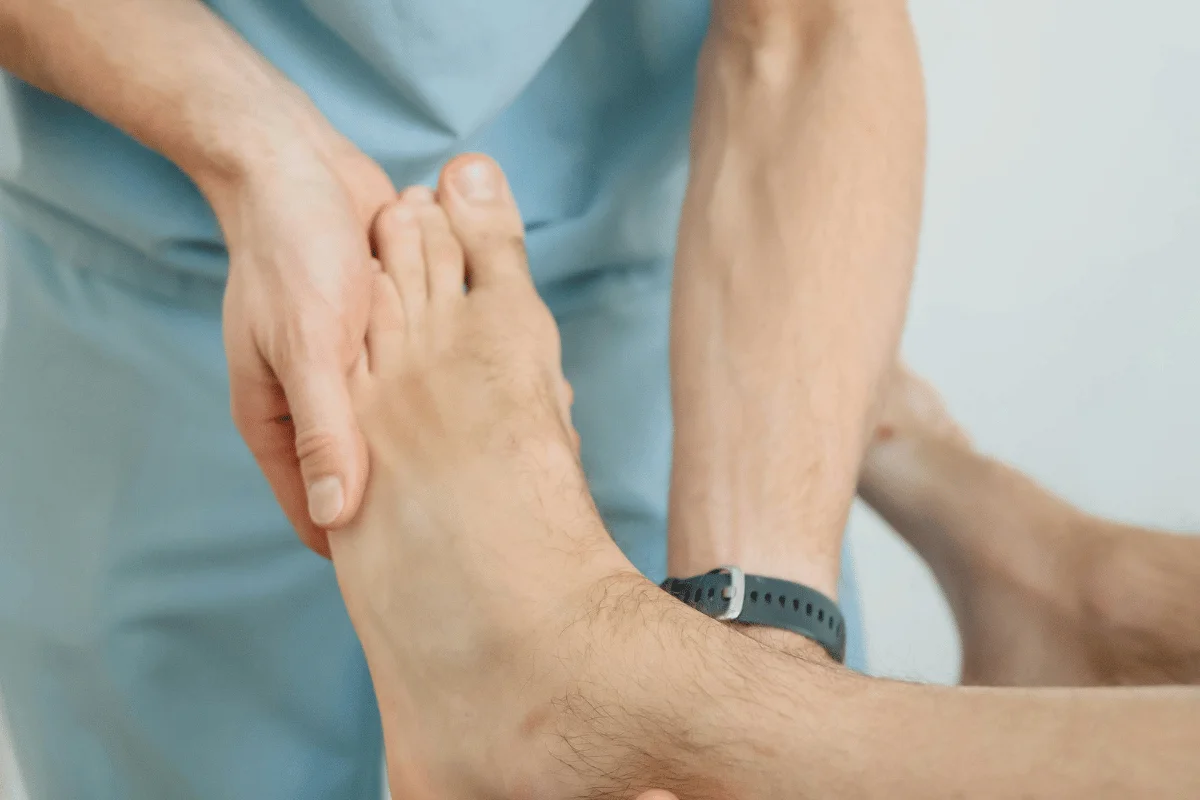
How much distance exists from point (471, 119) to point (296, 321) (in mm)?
200

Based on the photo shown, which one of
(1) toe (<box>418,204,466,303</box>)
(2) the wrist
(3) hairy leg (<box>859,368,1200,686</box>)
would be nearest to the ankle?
(3) hairy leg (<box>859,368,1200,686</box>)

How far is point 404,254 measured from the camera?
2.27 ft

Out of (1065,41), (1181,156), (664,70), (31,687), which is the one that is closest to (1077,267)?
(1181,156)

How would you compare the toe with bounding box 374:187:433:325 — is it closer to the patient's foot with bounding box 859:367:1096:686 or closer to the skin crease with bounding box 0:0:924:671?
the skin crease with bounding box 0:0:924:671

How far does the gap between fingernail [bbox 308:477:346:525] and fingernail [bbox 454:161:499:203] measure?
232 millimetres

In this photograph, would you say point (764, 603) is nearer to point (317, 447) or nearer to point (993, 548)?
point (317, 447)

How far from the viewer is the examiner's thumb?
0.55m

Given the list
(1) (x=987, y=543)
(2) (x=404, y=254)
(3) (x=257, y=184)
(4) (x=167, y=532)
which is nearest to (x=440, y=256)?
(2) (x=404, y=254)

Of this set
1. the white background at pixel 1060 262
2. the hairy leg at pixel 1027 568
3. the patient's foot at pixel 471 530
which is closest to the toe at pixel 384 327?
the patient's foot at pixel 471 530

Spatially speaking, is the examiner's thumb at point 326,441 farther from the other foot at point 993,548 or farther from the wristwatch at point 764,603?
the other foot at point 993,548

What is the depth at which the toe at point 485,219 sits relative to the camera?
27.3 inches

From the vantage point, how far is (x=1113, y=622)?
80 centimetres

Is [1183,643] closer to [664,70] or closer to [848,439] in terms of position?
[848,439]

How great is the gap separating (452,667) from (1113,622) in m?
0.54
